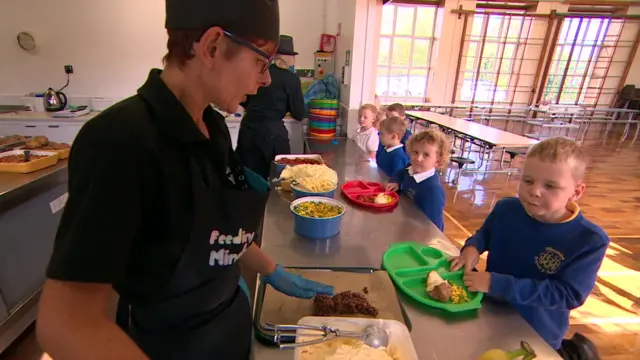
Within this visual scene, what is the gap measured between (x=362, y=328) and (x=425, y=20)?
23.4 ft

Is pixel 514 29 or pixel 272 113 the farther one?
pixel 514 29

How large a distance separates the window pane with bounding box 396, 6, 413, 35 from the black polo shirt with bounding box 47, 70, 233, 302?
22.7ft

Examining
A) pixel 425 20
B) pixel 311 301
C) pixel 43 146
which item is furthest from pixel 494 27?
pixel 311 301

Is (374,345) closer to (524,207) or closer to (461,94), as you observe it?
(524,207)

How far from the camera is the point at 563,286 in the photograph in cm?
89

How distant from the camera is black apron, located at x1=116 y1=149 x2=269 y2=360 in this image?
592 millimetres

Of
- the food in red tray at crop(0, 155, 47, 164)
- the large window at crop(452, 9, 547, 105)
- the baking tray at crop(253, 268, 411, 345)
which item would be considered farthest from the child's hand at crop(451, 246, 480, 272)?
the large window at crop(452, 9, 547, 105)

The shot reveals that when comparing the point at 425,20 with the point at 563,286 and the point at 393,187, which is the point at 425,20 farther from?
the point at 563,286

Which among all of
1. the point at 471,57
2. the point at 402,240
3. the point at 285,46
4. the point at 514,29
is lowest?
the point at 402,240

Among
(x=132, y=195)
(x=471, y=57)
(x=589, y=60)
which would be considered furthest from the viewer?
(x=589, y=60)

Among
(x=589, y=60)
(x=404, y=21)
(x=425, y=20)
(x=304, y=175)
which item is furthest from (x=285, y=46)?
(x=589, y=60)

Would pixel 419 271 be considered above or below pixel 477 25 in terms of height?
below

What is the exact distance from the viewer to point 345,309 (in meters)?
0.79

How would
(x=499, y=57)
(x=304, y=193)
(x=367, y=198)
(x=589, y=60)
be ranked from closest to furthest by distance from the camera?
(x=304, y=193) < (x=367, y=198) < (x=499, y=57) < (x=589, y=60)
